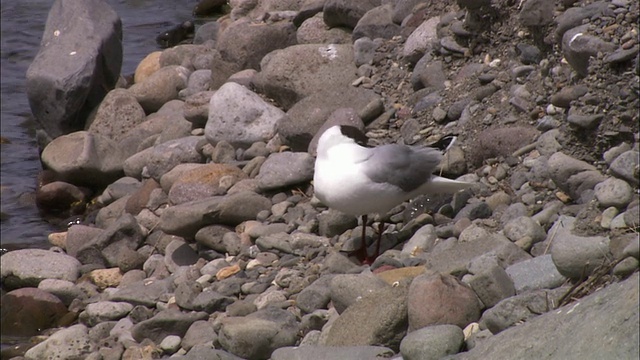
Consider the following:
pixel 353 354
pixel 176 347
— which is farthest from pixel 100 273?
pixel 353 354

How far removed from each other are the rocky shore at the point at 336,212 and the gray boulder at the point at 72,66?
0.09ft

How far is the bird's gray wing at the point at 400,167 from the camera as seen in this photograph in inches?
203

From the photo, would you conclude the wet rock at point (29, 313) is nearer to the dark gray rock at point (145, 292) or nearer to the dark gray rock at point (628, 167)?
the dark gray rock at point (145, 292)

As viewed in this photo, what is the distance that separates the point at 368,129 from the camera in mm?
6738

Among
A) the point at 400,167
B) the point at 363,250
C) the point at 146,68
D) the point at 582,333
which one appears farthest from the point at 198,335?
the point at 146,68

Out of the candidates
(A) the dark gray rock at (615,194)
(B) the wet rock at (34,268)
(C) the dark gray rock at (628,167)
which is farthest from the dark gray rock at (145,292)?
(C) the dark gray rock at (628,167)

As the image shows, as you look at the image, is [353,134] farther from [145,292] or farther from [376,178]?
[145,292]

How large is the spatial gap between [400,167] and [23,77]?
23.1 feet

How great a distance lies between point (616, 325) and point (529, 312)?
2.83ft

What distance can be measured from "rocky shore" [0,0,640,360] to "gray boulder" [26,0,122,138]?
1.1 inches

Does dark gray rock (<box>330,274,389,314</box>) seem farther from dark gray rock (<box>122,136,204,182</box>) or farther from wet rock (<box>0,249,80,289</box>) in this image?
dark gray rock (<box>122,136,204,182</box>)

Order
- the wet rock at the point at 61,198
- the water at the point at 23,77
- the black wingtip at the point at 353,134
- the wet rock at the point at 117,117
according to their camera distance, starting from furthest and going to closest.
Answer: the wet rock at the point at 117,117 → the wet rock at the point at 61,198 → the water at the point at 23,77 → the black wingtip at the point at 353,134

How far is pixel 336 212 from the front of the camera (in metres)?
5.82

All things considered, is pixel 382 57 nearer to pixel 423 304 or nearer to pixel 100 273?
pixel 100 273
